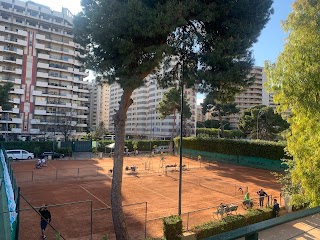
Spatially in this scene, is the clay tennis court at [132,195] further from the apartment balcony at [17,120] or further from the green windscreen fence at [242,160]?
the apartment balcony at [17,120]

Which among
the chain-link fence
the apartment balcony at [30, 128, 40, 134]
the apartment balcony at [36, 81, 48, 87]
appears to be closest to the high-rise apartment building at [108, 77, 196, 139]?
the apartment balcony at [36, 81, 48, 87]

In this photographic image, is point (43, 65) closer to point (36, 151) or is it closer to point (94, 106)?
point (36, 151)

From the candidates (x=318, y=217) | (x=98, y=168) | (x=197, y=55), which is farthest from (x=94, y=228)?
(x=98, y=168)

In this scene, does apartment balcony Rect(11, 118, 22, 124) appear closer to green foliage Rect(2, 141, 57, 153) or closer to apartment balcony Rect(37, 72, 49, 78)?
apartment balcony Rect(37, 72, 49, 78)

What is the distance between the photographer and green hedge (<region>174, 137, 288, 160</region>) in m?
38.0

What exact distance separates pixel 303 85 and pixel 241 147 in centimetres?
3558

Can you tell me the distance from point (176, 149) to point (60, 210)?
40737mm

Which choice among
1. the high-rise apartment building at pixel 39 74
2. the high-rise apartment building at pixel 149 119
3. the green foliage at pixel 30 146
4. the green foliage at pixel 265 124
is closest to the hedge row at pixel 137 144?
the green foliage at pixel 30 146

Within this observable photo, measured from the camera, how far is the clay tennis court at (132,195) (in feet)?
50.0

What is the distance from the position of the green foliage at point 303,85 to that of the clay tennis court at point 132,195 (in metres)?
7.26

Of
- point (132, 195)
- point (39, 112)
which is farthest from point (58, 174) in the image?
point (39, 112)

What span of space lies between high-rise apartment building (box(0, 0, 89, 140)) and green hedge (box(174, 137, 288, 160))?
3636cm

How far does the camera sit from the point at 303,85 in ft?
27.6

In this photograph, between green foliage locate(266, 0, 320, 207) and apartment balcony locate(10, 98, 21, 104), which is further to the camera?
apartment balcony locate(10, 98, 21, 104)
